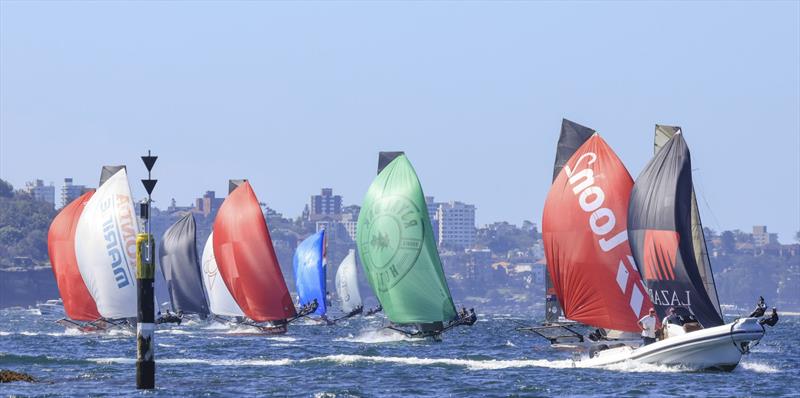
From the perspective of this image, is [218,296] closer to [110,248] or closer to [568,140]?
[110,248]

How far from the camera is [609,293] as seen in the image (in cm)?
5188

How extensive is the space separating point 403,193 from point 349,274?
2777 inches

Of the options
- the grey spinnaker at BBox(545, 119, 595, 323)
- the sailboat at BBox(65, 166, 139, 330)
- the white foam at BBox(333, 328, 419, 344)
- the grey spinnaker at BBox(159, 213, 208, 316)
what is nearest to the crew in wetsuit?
the grey spinnaker at BBox(545, 119, 595, 323)

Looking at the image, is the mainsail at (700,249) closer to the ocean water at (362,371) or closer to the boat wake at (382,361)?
the ocean water at (362,371)

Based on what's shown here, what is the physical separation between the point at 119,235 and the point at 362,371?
2077 centimetres

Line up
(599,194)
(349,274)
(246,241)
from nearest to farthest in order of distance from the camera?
1. (599,194)
2. (246,241)
3. (349,274)

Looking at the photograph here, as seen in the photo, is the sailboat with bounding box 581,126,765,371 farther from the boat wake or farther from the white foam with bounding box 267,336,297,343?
the white foam with bounding box 267,336,297,343

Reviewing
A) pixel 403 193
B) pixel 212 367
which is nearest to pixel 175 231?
pixel 403 193

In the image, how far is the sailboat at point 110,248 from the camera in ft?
227

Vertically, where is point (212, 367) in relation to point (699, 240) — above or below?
below

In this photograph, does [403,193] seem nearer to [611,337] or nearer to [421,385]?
[611,337]

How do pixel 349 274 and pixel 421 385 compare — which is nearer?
pixel 421 385

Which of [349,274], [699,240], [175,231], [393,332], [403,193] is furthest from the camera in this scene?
[349,274]

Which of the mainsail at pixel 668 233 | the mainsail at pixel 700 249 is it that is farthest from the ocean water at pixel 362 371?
the mainsail at pixel 700 249
